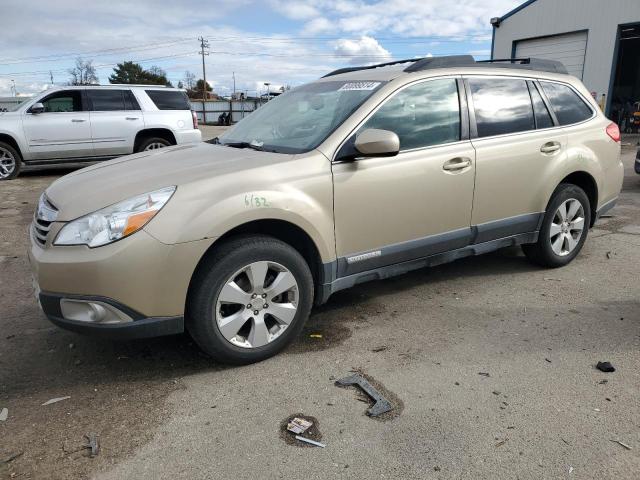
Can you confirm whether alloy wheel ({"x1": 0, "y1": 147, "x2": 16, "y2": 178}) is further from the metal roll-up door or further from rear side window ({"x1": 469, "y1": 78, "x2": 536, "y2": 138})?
the metal roll-up door

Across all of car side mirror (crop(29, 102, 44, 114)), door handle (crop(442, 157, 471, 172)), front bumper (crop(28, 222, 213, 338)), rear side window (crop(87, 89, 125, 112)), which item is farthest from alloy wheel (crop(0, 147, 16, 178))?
door handle (crop(442, 157, 471, 172))

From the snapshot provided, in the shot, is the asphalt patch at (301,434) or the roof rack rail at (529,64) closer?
the asphalt patch at (301,434)

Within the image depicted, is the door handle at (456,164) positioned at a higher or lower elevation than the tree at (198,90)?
lower

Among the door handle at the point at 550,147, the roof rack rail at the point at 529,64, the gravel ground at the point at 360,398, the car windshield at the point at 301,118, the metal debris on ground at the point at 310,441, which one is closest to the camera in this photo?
the gravel ground at the point at 360,398

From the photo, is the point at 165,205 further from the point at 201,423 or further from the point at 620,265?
the point at 620,265

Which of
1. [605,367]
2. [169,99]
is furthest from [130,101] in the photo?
[605,367]

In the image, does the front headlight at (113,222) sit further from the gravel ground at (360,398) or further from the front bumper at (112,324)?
the gravel ground at (360,398)

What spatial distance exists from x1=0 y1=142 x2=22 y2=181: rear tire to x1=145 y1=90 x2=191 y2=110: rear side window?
294cm

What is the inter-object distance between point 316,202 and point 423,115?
118cm

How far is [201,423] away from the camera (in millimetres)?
2623

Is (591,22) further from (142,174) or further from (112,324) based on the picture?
(112,324)

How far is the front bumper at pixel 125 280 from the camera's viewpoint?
270 centimetres

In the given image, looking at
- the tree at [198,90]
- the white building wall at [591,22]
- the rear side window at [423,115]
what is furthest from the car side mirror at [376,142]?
the tree at [198,90]

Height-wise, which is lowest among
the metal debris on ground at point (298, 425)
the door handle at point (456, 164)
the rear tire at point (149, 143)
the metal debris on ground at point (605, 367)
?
the metal debris on ground at point (298, 425)
